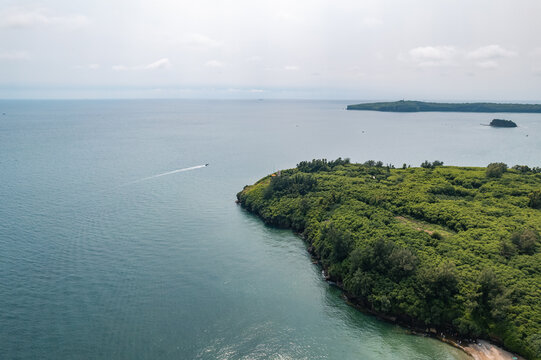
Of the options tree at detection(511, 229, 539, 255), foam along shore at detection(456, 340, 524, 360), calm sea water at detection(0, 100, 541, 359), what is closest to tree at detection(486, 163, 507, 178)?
tree at detection(511, 229, 539, 255)

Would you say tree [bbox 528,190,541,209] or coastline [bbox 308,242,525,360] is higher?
tree [bbox 528,190,541,209]

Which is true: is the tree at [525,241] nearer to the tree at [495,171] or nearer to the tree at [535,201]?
the tree at [535,201]

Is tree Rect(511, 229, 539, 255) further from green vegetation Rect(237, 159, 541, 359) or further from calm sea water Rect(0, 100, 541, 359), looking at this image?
calm sea water Rect(0, 100, 541, 359)

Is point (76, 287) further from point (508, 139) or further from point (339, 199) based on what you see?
point (508, 139)

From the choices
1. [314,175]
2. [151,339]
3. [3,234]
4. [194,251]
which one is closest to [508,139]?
[314,175]

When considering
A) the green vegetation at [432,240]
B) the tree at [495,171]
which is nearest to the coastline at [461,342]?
the green vegetation at [432,240]

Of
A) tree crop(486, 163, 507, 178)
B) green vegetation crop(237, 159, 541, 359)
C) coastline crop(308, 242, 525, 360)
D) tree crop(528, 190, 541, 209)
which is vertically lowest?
coastline crop(308, 242, 525, 360)

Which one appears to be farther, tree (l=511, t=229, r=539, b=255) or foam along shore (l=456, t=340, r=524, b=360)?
tree (l=511, t=229, r=539, b=255)

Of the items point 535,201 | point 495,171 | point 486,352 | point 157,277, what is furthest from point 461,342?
point 495,171

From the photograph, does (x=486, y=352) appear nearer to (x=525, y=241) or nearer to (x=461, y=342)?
(x=461, y=342)

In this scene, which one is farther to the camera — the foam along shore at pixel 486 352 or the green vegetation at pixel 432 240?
the green vegetation at pixel 432 240
